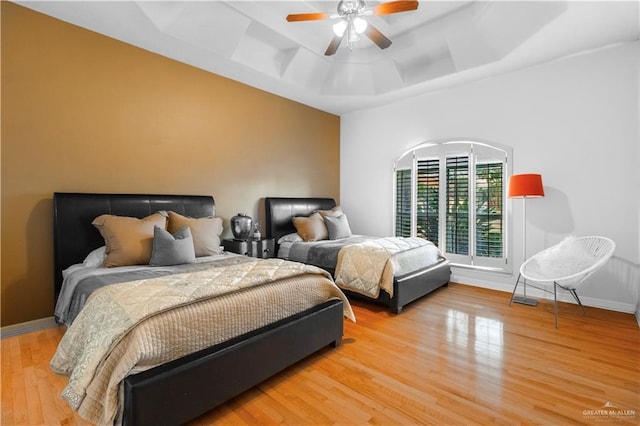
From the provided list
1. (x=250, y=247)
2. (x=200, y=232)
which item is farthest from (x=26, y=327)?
(x=250, y=247)

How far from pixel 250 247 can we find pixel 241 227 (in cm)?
28

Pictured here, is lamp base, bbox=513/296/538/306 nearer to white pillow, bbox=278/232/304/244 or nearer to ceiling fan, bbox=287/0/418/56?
white pillow, bbox=278/232/304/244

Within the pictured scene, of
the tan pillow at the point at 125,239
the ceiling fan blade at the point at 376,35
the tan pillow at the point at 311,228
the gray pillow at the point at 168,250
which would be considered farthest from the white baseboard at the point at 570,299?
the tan pillow at the point at 125,239

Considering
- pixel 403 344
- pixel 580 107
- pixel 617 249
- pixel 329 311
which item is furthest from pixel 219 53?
pixel 617 249

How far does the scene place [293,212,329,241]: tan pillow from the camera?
4.39 metres

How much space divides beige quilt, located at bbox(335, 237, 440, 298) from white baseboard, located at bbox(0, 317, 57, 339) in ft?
9.22

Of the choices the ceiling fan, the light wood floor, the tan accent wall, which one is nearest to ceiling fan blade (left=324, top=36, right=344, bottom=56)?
the ceiling fan

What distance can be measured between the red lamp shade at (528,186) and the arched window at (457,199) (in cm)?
58

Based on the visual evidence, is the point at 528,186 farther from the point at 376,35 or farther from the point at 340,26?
the point at 340,26

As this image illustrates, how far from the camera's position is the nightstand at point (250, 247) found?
149 inches

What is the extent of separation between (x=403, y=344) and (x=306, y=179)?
3330 mm

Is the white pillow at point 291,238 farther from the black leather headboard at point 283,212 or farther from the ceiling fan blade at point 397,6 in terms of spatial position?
the ceiling fan blade at point 397,6

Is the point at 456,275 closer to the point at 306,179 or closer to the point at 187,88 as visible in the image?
the point at 306,179

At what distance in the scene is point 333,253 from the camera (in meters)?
3.75
